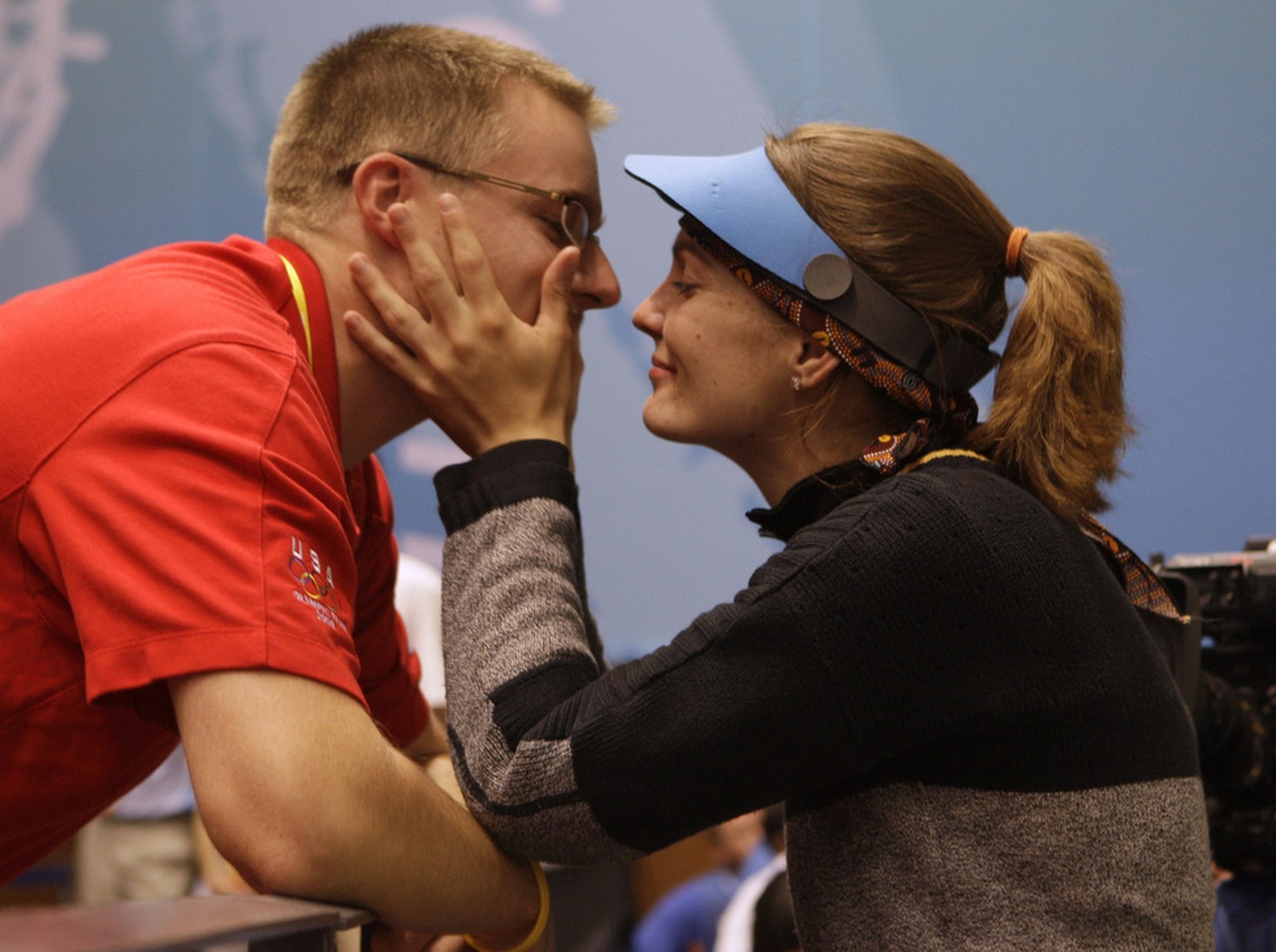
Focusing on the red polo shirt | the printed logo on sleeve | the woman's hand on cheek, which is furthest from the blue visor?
the printed logo on sleeve

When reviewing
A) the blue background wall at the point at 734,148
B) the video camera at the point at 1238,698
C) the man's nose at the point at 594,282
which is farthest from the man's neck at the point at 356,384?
the blue background wall at the point at 734,148

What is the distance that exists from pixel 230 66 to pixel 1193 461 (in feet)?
11.0

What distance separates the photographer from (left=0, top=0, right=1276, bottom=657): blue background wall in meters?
3.61

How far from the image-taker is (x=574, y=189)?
1687 millimetres

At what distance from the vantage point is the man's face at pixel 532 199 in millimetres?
1624

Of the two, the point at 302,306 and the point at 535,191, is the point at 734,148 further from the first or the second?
the point at 302,306

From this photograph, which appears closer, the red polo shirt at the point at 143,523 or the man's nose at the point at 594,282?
the red polo shirt at the point at 143,523

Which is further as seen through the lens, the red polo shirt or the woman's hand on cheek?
the woman's hand on cheek

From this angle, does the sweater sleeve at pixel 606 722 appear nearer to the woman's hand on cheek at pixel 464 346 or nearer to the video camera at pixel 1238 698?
the woman's hand on cheek at pixel 464 346

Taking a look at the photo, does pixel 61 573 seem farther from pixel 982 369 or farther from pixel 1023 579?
pixel 982 369

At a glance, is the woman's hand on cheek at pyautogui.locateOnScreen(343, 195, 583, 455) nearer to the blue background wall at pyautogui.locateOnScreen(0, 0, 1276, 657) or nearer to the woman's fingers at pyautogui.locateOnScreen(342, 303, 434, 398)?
the woman's fingers at pyautogui.locateOnScreen(342, 303, 434, 398)

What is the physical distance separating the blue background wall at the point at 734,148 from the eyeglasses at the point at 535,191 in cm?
195

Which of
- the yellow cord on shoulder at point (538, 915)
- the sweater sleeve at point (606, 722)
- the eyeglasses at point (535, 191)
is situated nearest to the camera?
the sweater sleeve at point (606, 722)

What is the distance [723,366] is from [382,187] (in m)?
0.47
